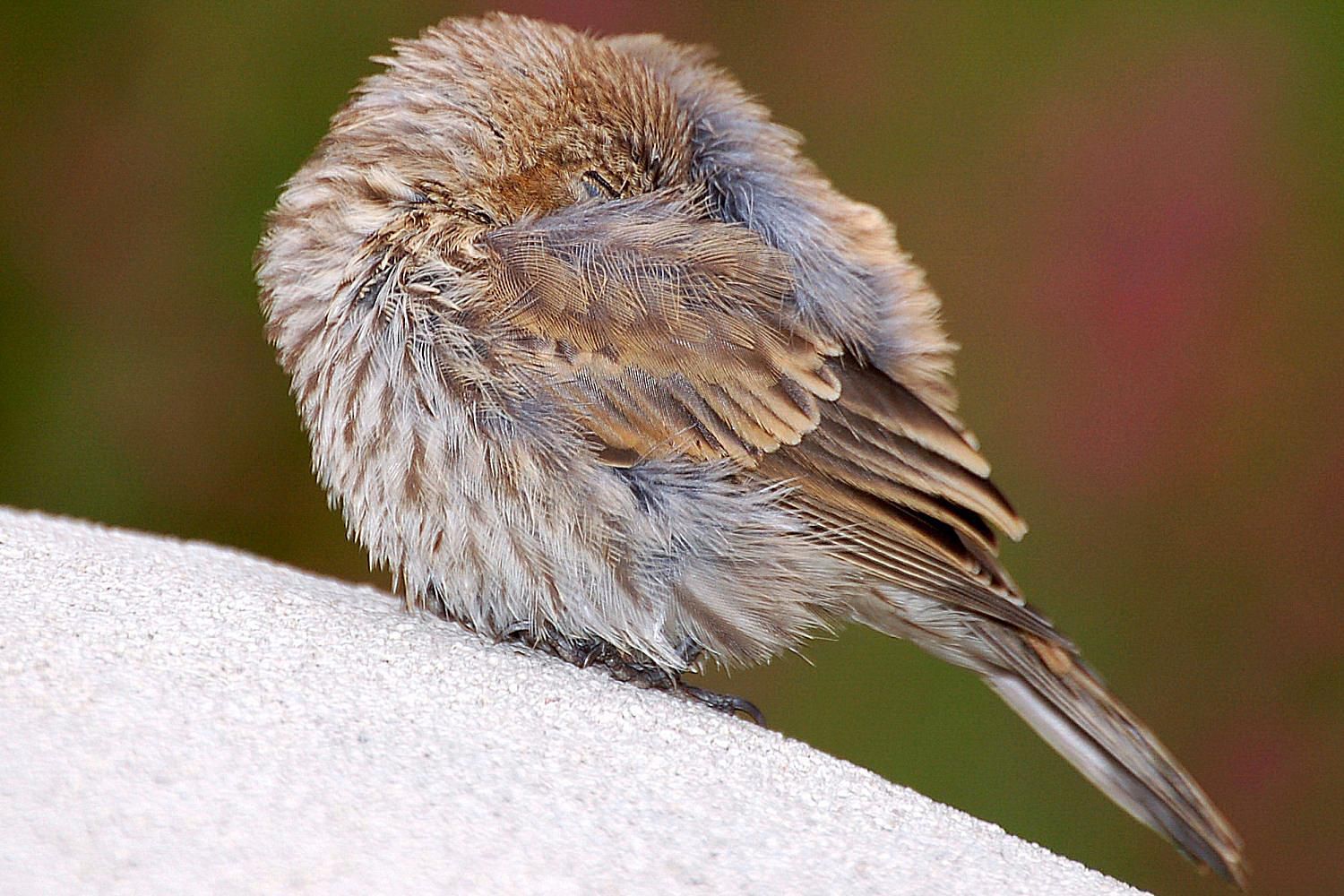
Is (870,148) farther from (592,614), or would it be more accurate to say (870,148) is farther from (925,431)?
(592,614)

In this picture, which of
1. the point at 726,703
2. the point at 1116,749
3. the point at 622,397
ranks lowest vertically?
the point at 726,703

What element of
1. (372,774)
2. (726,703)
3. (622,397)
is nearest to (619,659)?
(726,703)

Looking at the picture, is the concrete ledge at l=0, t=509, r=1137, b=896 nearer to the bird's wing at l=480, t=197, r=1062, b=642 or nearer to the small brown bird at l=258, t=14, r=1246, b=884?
the small brown bird at l=258, t=14, r=1246, b=884

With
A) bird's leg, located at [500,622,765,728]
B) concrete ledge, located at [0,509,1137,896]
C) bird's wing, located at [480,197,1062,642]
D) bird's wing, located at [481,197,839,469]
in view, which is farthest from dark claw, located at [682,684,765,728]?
bird's wing, located at [481,197,839,469]

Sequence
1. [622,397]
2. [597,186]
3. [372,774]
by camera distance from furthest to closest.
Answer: [597,186] → [622,397] → [372,774]

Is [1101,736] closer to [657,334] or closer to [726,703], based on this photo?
[726,703]

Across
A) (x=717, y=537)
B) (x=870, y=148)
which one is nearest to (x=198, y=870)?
(x=717, y=537)

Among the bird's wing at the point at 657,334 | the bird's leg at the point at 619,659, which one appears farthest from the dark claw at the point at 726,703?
the bird's wing at the point at 657,334

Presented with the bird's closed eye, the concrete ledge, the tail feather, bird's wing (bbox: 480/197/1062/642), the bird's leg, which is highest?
the bird's closed eye
